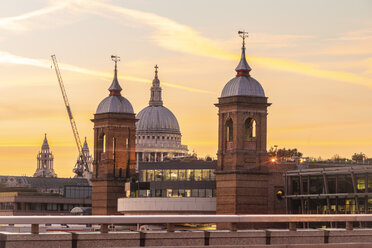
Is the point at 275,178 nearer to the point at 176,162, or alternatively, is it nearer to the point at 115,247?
the point at 176,162

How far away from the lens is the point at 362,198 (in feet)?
394

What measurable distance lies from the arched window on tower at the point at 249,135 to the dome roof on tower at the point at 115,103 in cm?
3576

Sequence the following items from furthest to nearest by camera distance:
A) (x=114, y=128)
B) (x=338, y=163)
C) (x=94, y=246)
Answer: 1. (x=114, y=128)
2. (x=338, y=163)
3. (x=94, y=246)

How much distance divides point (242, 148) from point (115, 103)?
3921 cm

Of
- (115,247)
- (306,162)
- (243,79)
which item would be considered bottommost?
(115,247)

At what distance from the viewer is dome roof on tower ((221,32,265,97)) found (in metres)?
133

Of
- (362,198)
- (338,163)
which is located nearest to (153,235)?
(362,198)

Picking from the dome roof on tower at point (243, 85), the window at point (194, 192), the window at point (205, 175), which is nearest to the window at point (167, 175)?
the window at point (194, 192)

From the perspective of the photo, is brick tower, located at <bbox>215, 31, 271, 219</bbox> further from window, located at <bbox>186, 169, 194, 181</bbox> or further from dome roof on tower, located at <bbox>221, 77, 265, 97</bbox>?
window, located at <bbox>186, 169, 194, 181</bbox>

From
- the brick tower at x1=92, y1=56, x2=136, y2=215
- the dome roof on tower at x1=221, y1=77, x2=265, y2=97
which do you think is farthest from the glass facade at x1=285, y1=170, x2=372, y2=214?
the brick tower at x1=92, y1=56, x2=136, y2=215

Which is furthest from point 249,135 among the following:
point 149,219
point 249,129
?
point 149,219

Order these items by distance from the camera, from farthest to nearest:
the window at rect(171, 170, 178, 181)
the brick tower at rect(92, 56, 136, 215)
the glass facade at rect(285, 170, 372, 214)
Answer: the brick tower at rect(92, 56, 136, 215)
the window at rect(171, 170, 178, 181)
the glass facade at rect(285, 170, 372, 214)

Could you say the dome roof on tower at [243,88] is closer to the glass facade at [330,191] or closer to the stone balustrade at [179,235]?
the glass facade at [330,191]

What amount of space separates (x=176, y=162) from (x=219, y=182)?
1530 centimetres
